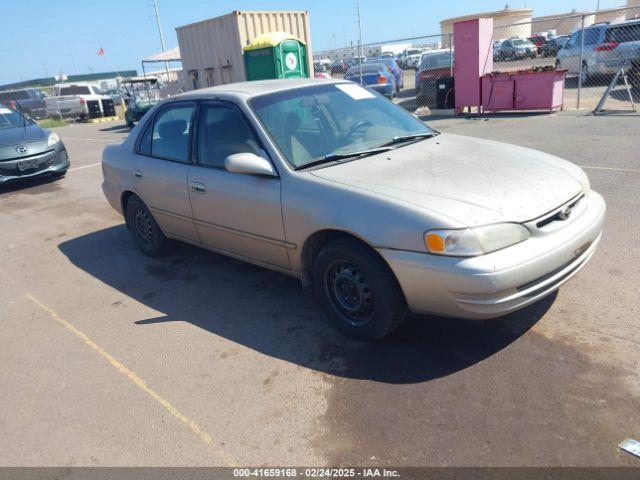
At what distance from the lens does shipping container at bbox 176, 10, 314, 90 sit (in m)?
14.6

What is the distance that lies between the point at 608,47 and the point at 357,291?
666 inches

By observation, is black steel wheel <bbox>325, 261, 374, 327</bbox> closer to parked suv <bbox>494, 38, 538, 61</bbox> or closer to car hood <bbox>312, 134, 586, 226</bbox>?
car hood <bbox>312, 134, 586, 226</bbox>

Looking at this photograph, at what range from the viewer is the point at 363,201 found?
3.21m

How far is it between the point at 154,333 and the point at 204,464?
5.11ft

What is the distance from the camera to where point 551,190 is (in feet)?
10.7

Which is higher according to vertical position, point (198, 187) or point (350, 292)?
point (198, 187)

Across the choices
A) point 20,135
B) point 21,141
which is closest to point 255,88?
point 21,141

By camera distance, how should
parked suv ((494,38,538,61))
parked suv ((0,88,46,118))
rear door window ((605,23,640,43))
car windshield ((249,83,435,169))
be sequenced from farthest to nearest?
parked suv ((0,88,46,118))
parked suv ((494,38,538,61))
rear door window ((605,23,640,43))
car windshield ((249,83,435,169))

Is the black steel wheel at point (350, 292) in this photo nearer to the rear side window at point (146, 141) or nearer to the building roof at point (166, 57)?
the rear side window at point (146, 141)

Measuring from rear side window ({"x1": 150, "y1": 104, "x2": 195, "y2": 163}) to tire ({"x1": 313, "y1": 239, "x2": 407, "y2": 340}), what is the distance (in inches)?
71.4

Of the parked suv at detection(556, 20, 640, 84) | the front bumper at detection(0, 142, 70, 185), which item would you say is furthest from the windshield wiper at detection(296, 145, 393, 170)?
the parked suv at detection(556, 20, 640, 84)

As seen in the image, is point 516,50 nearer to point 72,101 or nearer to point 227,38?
point 227,38

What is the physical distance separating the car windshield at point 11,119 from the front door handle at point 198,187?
26.9 feet

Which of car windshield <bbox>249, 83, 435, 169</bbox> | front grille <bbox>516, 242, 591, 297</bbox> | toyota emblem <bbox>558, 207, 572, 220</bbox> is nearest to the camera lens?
front grille <bbox>516, 242, 591, 297</bbox>
